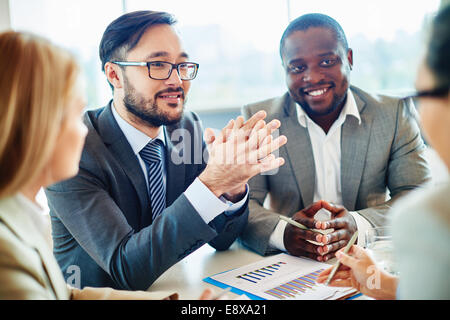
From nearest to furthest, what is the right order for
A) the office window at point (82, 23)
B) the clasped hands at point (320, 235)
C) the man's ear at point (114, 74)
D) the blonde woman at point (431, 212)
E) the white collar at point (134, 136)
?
1. the blonde woman at point (431, 212)
2. the clasped hands at point (320, 235)
3. the white collar at point (134, 136)
4. the man's ear at point (114, 74)
5. the office window at point (82, 23)

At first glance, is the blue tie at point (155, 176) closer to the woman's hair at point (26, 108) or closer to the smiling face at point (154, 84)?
the smiling face at point (154, 84)

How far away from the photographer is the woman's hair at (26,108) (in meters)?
0.79

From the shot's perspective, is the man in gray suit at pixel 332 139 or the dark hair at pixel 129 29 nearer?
the dark hair at pixel 129 29

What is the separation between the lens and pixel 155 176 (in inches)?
66.0

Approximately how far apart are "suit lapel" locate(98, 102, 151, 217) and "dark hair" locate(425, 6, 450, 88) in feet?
3.65

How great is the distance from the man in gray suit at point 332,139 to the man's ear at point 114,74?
75 centimetres

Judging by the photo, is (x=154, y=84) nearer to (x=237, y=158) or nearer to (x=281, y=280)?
(x=237, y=158)

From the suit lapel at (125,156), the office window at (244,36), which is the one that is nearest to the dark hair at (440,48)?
the suit lapel at (125,156)

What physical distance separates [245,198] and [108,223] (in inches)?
20.7

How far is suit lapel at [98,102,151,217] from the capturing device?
1570 millimetres

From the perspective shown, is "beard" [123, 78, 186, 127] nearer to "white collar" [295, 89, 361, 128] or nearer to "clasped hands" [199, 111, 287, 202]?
"clasped hands" [199, 111, 287, 202]

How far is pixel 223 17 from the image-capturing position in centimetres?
467

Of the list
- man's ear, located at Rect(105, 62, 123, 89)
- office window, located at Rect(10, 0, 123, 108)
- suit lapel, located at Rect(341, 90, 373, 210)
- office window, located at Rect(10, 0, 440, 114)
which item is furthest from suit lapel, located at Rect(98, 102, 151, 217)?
office window, located at Rect(10, 0, 440, 114)
